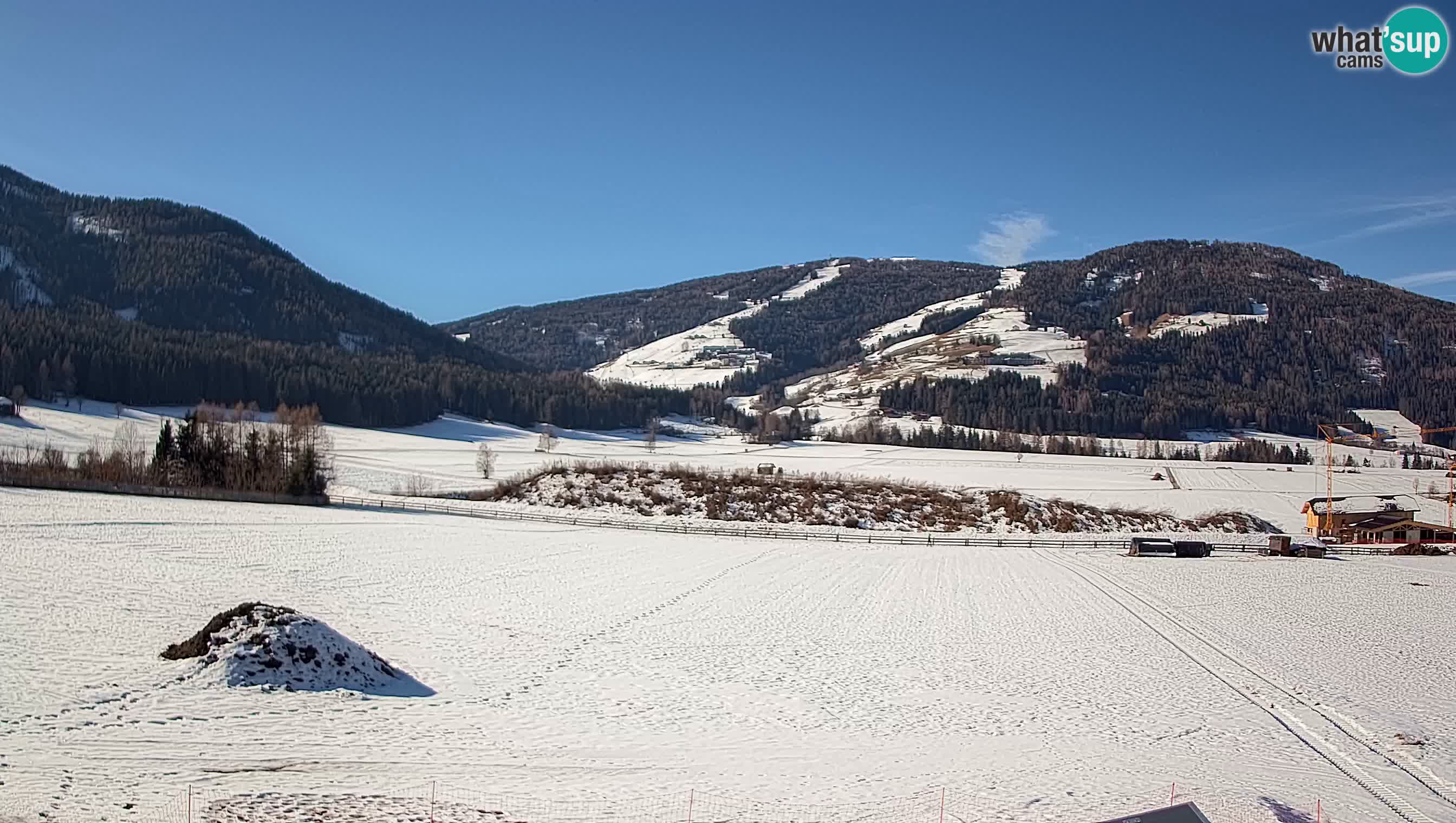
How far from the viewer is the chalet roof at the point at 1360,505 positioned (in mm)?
70250

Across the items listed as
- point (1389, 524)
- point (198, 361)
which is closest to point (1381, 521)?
point (1389, 524)

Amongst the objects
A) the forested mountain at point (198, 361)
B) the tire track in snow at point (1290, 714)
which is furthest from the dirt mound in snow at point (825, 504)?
the forested mountain at point (198, 361)

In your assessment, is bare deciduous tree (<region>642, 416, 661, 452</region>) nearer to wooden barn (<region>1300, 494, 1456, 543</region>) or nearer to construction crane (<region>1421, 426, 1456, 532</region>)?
wooden barn (<region>1300, 494, 1456, 543</region>)

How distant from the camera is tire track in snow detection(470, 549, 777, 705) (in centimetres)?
1686

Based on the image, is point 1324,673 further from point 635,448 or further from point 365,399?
point 365,399

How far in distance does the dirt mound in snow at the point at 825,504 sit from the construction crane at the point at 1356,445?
1577cm

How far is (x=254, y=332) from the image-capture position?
19312 cm

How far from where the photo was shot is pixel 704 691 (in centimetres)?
1792

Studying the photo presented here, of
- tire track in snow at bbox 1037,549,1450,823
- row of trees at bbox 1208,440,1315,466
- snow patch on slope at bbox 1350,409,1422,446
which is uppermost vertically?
snow patch on slope at bbox 1350,409,1422,446

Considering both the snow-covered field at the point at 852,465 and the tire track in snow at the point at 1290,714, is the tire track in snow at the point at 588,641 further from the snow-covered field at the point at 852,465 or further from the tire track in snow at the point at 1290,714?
the snow-covered field at the point at 852,465

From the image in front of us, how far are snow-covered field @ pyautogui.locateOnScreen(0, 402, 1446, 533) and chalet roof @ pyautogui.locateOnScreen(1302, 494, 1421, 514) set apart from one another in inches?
80.6

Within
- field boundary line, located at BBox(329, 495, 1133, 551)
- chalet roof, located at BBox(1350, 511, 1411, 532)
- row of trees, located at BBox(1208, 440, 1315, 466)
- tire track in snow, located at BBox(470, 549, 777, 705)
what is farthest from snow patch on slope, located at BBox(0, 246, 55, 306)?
row of trees, located at BBox(1208, 440, 1315, 466)

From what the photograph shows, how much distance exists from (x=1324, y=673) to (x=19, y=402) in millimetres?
111193

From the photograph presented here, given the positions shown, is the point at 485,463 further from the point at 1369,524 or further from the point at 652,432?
the point at 1369,524
